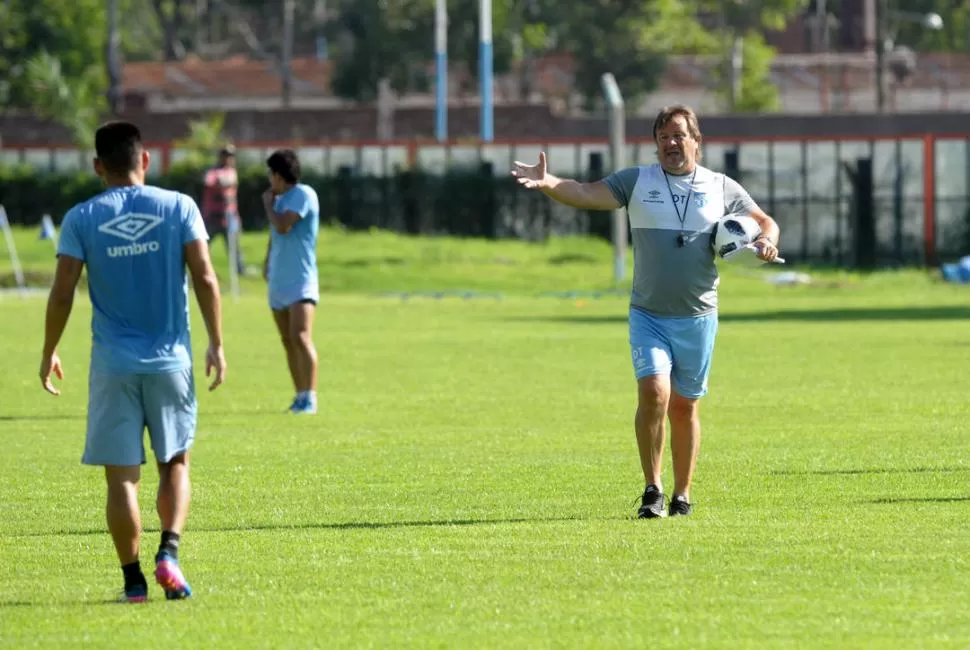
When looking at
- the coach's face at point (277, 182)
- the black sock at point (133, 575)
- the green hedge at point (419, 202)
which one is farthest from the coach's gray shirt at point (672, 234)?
the green hedge at point (419, 202)

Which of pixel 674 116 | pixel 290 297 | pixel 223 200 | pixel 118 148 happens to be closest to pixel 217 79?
A: pixel 223 200

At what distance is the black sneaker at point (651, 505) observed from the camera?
1111 cm

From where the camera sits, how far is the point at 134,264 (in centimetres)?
873

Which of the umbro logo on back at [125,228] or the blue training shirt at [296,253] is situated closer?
the umbro logo on back at [125,228]

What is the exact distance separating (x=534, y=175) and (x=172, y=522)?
3.14 m

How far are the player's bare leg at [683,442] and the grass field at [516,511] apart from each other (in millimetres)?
189

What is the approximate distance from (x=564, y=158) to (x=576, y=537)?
4264cm

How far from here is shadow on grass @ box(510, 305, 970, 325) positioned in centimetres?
3181

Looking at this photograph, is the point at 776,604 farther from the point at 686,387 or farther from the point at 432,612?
the point at 686,387

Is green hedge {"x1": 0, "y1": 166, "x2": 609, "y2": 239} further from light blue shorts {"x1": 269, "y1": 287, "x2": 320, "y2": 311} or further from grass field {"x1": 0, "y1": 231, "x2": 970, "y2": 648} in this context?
light blue shorts {"x1": 269, "y1": 287, "x2": 320, "y2": 311}

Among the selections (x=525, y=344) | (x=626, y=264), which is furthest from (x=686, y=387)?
(x=626, y=264)

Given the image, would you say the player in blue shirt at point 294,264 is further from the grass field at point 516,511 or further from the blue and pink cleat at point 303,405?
the grass field at point 516,511

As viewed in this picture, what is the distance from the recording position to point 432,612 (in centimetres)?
847

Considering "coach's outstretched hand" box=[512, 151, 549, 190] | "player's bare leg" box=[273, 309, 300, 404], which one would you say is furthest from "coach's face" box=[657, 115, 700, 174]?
"player's bare leg" box=[273, 309, 300, 404]
